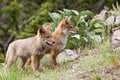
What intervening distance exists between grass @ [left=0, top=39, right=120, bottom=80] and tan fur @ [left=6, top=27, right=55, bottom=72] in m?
0.26

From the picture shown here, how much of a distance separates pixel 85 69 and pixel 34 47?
1.57m

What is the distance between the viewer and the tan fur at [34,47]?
39.5ft

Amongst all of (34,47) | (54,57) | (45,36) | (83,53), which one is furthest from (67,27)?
(83,53)

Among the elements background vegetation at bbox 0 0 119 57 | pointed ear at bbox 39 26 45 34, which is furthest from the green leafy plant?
background vegetation at bbox 0 0 119 57

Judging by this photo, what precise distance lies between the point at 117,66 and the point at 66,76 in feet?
3.58

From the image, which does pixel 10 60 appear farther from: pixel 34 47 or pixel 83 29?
pixel 83 29

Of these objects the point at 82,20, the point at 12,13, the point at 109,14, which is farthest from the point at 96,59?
the point at 12,13

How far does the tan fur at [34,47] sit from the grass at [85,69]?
0.85ft

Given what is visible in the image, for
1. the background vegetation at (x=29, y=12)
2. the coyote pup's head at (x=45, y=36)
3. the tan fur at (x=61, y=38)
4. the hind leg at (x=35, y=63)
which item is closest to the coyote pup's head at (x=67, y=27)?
the tan fur at (x=61, y=38)

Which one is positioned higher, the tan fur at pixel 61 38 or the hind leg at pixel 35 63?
the tan fur at pixel 61 38

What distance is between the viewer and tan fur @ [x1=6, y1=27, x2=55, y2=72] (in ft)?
39.5

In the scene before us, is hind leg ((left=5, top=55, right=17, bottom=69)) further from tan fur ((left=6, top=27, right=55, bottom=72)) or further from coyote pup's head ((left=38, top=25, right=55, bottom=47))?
coyote pup's head ((left=38, top=25, right=55, bottom=47))

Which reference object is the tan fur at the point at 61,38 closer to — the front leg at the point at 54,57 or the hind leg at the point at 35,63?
the front leg at the point at 54,57

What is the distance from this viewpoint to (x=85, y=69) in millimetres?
11281
